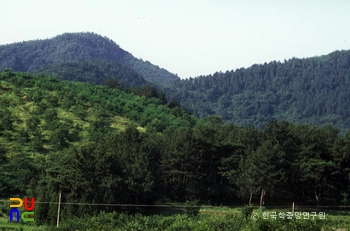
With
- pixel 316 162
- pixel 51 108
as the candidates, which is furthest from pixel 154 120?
pixel 316 162

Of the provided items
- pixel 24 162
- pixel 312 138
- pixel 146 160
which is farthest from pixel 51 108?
pixel 312 138

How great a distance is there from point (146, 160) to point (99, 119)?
36.1 m

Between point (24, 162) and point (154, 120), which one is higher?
point (154, 120)

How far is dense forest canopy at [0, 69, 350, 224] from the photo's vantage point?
5206 centimetres

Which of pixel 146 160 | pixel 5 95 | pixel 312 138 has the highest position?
pixel 5 95

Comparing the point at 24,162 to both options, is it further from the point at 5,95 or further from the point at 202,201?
the point at 5,95

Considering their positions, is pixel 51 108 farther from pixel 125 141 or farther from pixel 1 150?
pixel 125 141

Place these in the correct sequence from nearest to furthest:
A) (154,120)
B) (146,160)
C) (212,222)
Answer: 1. (212,222)
2. (146,160)
3. (154,120)

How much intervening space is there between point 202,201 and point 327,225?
2972cm

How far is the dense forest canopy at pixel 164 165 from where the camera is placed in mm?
52062

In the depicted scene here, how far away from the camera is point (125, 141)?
2562 inches

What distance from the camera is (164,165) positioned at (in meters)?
65.8

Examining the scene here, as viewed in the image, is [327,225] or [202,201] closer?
→ [327,225]

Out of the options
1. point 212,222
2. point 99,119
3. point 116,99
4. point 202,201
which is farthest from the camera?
point 116,99
